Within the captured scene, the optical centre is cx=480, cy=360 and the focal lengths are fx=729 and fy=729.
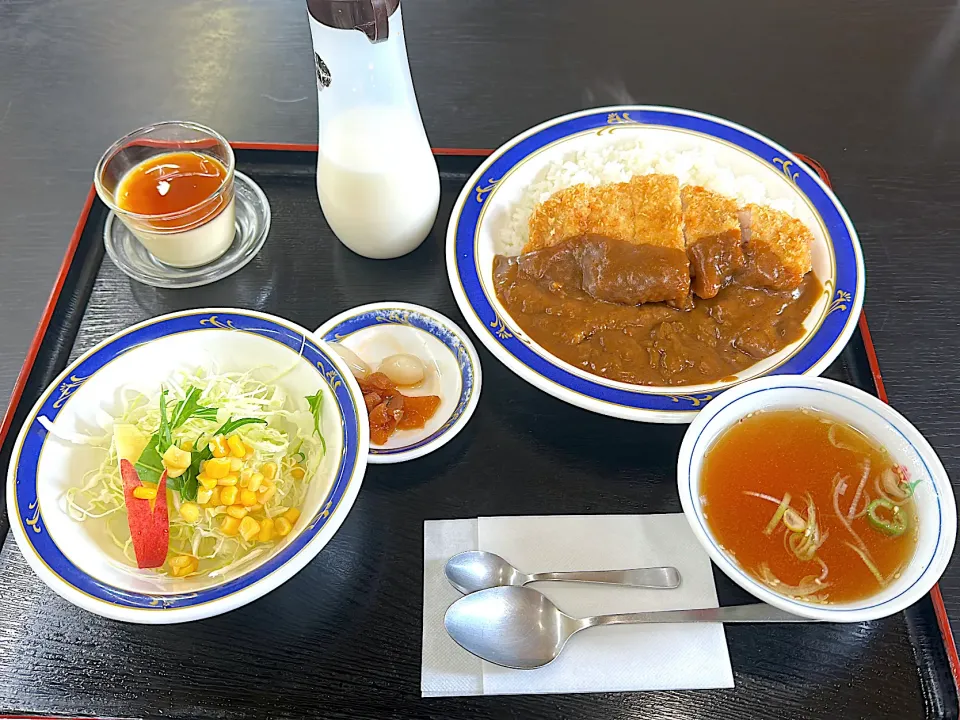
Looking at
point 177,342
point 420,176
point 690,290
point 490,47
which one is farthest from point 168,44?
point 690,290

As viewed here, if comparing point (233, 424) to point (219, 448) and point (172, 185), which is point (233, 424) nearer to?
point (219, 448)

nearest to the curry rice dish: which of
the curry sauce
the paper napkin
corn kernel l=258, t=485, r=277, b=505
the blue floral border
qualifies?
the curry sauce

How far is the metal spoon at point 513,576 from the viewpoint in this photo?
1.63 meters

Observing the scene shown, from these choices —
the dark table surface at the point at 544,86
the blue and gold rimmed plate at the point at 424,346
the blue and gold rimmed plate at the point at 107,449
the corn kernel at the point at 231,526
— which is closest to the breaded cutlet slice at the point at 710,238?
the dark table surface at the point at 544,86

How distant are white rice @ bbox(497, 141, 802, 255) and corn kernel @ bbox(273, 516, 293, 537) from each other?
108 centimetres

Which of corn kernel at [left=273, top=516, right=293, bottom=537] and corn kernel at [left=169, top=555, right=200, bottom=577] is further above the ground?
corn kernel at [left=273, top=516, right=293, bottom=537]

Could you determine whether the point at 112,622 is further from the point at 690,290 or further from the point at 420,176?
the point at 690,290

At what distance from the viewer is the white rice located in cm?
228

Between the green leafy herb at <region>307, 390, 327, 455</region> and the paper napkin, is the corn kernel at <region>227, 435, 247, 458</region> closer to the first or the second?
the green leafy herb at <region>307, 390, 327, 455</region>

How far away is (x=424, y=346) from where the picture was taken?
81.7 inches

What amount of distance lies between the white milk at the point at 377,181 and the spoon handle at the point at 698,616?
123 centimetres

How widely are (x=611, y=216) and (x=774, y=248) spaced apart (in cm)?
49

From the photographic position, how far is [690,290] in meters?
2.14

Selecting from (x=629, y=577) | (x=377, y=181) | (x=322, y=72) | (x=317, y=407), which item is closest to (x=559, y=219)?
(x=377, y=181)
